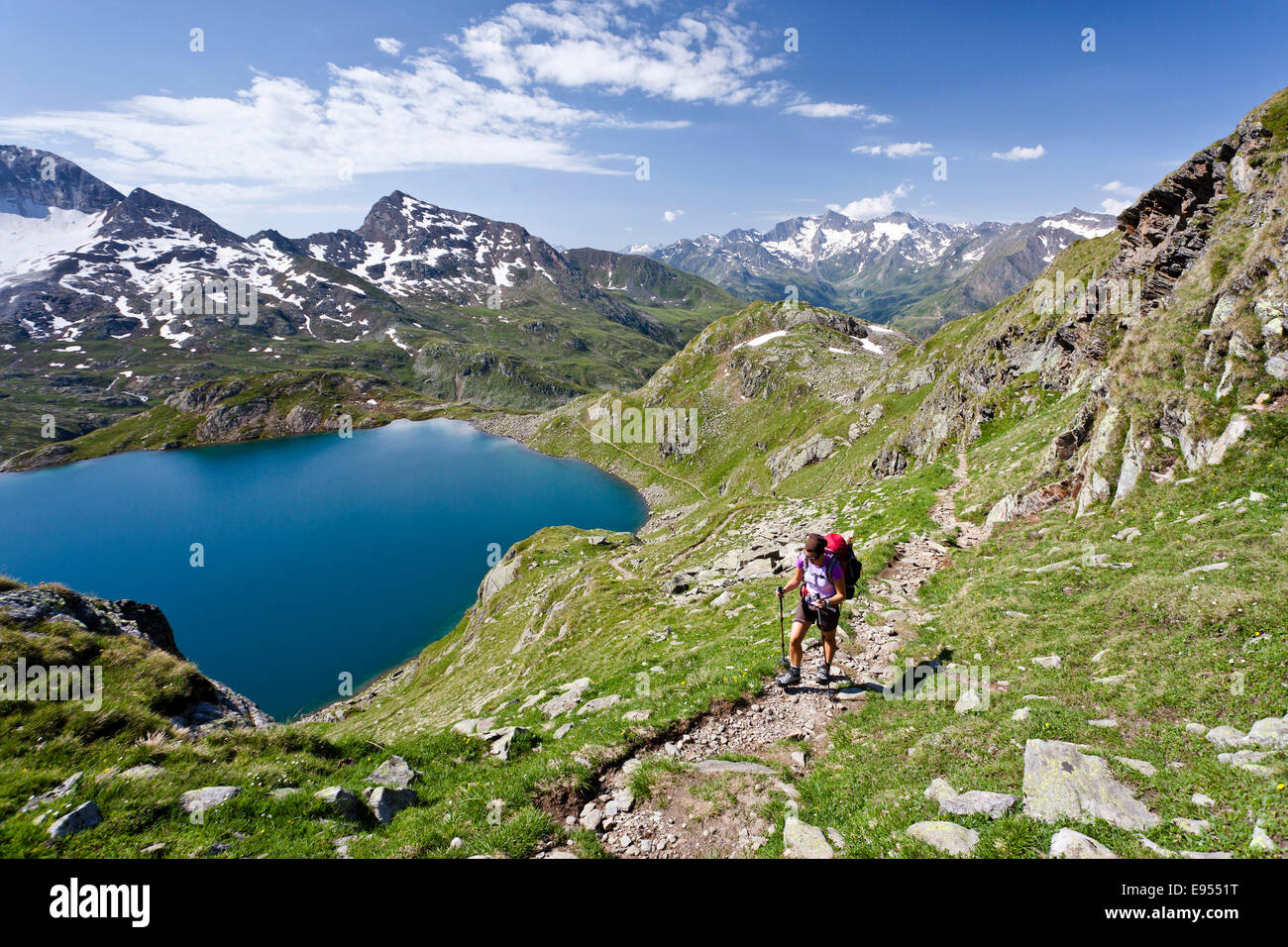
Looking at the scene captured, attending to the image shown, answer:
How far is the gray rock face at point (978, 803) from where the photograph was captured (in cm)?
766

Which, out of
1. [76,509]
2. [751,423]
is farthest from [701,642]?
[76,509]

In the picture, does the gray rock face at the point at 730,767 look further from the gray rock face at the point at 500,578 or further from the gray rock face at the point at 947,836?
the gray rock face at the point at 500,578

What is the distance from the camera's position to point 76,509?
5561 inches

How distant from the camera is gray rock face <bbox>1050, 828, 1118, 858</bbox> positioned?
6262 mm

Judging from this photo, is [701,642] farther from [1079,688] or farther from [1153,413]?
[1153,413]

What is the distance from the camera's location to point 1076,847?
6.36 m

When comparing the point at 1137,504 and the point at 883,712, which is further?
the point at 1137,504

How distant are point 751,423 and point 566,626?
337 ft

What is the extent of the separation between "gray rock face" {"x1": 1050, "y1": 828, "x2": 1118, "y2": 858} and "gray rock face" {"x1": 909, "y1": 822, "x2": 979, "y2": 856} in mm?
935
